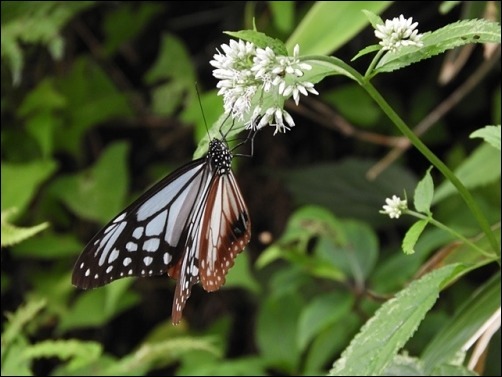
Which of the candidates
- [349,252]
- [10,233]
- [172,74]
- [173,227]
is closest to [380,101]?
[173,227]

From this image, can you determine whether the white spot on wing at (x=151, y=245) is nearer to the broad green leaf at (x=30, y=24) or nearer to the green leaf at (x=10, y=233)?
the green leaf at (x=10, y=233)

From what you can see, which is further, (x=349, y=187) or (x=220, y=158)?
(x=349, y=187)

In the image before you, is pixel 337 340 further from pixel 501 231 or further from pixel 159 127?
pixel 159 127

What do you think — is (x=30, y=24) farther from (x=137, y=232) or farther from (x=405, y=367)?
(x=405, y=367)

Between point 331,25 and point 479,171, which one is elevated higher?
point 331,25

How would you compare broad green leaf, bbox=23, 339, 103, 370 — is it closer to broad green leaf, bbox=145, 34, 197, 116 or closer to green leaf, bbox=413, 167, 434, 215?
green leaf, bbox=413, 167, 434, 215

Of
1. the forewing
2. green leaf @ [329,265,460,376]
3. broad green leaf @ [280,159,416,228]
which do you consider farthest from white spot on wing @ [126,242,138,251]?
broad green leaf @ [280,159,416,228]

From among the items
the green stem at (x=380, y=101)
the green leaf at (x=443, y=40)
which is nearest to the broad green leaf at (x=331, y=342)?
the green stem at (x=380, y=101)
